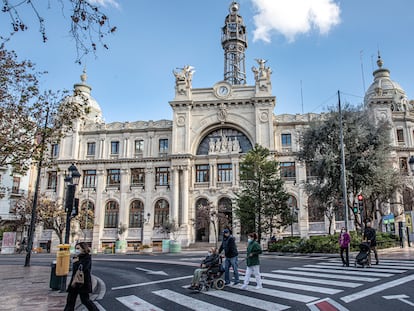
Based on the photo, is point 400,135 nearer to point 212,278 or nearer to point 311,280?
point 311,280

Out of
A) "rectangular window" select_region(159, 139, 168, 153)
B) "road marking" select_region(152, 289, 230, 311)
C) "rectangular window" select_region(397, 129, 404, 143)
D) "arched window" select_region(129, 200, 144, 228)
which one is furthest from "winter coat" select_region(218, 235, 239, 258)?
"rectangular window" select_region(397, 129, 404, 143)

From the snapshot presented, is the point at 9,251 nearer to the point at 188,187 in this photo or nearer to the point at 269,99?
the point at 188,187

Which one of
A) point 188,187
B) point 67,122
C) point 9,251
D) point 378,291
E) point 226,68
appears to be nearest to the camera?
point 378,291

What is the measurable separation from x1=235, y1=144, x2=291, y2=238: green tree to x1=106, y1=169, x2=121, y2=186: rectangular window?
2099 cm

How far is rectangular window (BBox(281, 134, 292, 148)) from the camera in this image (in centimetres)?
4444

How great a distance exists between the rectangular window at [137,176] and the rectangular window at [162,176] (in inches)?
73.3

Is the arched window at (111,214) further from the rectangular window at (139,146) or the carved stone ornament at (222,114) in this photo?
the carved stone ornament at (222,114)

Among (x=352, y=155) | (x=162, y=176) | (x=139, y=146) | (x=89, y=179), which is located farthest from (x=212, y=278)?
(x=89, y=179)

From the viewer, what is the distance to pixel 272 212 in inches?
1163

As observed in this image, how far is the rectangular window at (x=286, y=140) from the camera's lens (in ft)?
146

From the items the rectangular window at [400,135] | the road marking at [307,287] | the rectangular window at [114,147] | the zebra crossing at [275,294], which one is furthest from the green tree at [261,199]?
the rectangular window at [400,135]

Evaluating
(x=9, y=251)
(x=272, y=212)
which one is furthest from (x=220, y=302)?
(x=9, y=251)

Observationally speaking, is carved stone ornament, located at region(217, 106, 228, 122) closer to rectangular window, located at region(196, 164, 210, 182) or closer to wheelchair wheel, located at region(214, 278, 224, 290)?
rectangular window, located at region(196, 164, 210, 182)

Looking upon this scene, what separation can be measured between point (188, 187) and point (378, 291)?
34720 millimetres
